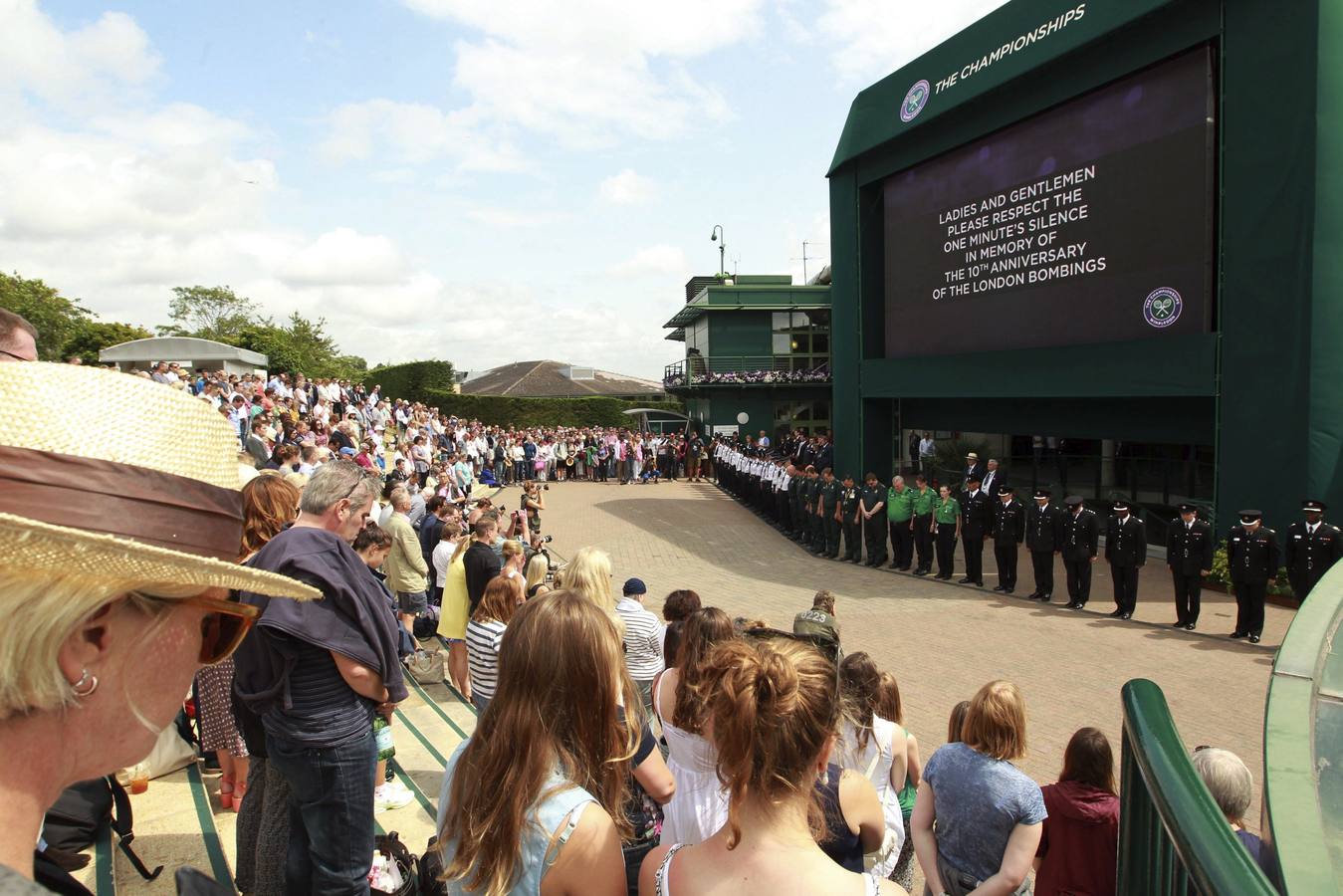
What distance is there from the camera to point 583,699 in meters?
2.20

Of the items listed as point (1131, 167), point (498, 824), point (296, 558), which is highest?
point (1131, 167)

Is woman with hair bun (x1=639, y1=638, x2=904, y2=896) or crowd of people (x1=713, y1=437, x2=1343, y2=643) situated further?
crowd of people (x1=713, y1=437, x2=1343, y2=643)

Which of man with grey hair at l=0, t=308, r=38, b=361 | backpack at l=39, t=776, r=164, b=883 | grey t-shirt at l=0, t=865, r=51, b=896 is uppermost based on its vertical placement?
man with grey hair at l=0, t=308, r=38, b=361

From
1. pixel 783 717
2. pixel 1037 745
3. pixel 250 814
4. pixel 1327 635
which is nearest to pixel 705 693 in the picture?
pixel 783 717

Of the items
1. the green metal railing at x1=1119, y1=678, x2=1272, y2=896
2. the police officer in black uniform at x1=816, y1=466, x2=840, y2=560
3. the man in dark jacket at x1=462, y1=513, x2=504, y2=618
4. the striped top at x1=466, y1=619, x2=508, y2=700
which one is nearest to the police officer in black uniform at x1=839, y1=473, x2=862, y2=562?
the police officer in black uniform at x1=816, y1=466, x2=840, y2=560

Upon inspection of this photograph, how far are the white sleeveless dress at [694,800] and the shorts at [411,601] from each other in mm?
4905

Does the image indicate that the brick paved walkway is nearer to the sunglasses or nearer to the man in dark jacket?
the man in dark jacket

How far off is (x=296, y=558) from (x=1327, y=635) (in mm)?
3321

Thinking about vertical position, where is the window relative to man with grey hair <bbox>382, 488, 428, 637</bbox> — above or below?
above

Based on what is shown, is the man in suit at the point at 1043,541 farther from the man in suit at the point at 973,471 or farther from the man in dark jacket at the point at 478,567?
the man in dark jacket at the point at 478,567

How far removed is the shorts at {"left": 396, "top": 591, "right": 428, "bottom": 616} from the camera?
7341 mm

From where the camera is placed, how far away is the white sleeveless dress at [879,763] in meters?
3.38

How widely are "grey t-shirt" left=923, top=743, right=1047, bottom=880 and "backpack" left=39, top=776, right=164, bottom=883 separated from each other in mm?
3083

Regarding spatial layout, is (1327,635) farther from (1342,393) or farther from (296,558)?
(1342,393)
